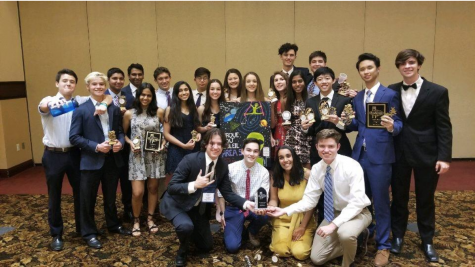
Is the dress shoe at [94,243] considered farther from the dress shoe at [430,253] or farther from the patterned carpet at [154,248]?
the dress shoe at [430,253]

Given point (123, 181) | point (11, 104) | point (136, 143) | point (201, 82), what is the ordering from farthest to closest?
point (11, 104)
point (201, 82)
point (123, 181)
point (136, 143)

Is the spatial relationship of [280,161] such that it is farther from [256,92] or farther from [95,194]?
[95,194]

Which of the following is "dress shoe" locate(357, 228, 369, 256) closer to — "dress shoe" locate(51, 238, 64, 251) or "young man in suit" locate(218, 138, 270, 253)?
"young man in suit" locate(218, 138, 270, 253)

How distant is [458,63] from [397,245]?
17.5 ft

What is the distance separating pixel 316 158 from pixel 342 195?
67 centimetres

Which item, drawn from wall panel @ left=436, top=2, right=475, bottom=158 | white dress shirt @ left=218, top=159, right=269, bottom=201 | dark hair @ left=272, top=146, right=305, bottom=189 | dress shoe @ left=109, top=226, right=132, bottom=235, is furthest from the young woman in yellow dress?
wall panel @ left=436, top=2, right=475, bottom=158

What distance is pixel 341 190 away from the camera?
3002 millimetres

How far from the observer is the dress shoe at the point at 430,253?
3.10 m

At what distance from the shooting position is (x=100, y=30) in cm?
681

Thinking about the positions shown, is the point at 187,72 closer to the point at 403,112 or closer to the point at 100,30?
the point at 100,30

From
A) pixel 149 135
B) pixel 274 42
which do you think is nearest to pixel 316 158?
pixel 149 135

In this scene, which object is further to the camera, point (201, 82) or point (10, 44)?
point (10, 44)

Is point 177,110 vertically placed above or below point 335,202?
above

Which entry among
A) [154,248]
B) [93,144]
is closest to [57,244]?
[154,248]
